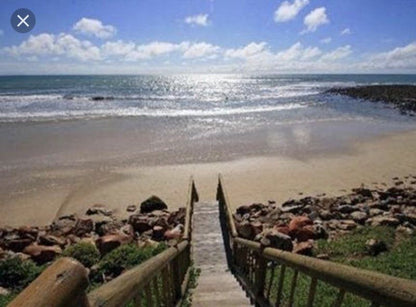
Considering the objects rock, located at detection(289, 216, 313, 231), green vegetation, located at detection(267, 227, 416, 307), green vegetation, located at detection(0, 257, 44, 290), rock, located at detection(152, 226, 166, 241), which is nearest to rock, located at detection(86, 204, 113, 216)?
rock, located at detection(152, 226, 166, 241)

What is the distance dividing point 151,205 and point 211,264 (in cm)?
641

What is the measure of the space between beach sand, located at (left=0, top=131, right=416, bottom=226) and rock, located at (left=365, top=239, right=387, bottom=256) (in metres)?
6.90

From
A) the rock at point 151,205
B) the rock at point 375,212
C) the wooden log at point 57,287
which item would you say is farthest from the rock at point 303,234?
the wooden log at point 57,287

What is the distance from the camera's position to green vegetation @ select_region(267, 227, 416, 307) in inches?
260

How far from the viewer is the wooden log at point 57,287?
1.33 m

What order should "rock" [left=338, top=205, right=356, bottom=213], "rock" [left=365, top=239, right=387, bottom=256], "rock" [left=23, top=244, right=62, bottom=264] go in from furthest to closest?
"rock" [left=338, top=205, right=356, bottom=213] → "rock" [left=23, top=244, right=62, bottom=264] → "rock" [left=365, top=239, right=387, bottom=256]

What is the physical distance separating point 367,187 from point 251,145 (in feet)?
30.6

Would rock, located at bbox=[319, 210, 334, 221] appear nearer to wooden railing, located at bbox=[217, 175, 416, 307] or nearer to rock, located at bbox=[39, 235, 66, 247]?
wooden railing, located at bbox=[217, 175, 416, 307]

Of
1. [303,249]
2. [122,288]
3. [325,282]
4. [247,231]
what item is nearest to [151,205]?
[247,231]

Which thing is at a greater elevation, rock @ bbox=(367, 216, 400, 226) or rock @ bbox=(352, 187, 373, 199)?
rock @ bbox=(367, 216, 400, 226)

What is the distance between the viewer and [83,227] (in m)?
13.6

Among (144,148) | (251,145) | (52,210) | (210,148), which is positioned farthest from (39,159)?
(251,145)

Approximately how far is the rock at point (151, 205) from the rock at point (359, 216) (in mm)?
6653

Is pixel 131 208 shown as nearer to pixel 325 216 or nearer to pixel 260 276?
pixel 325 216
